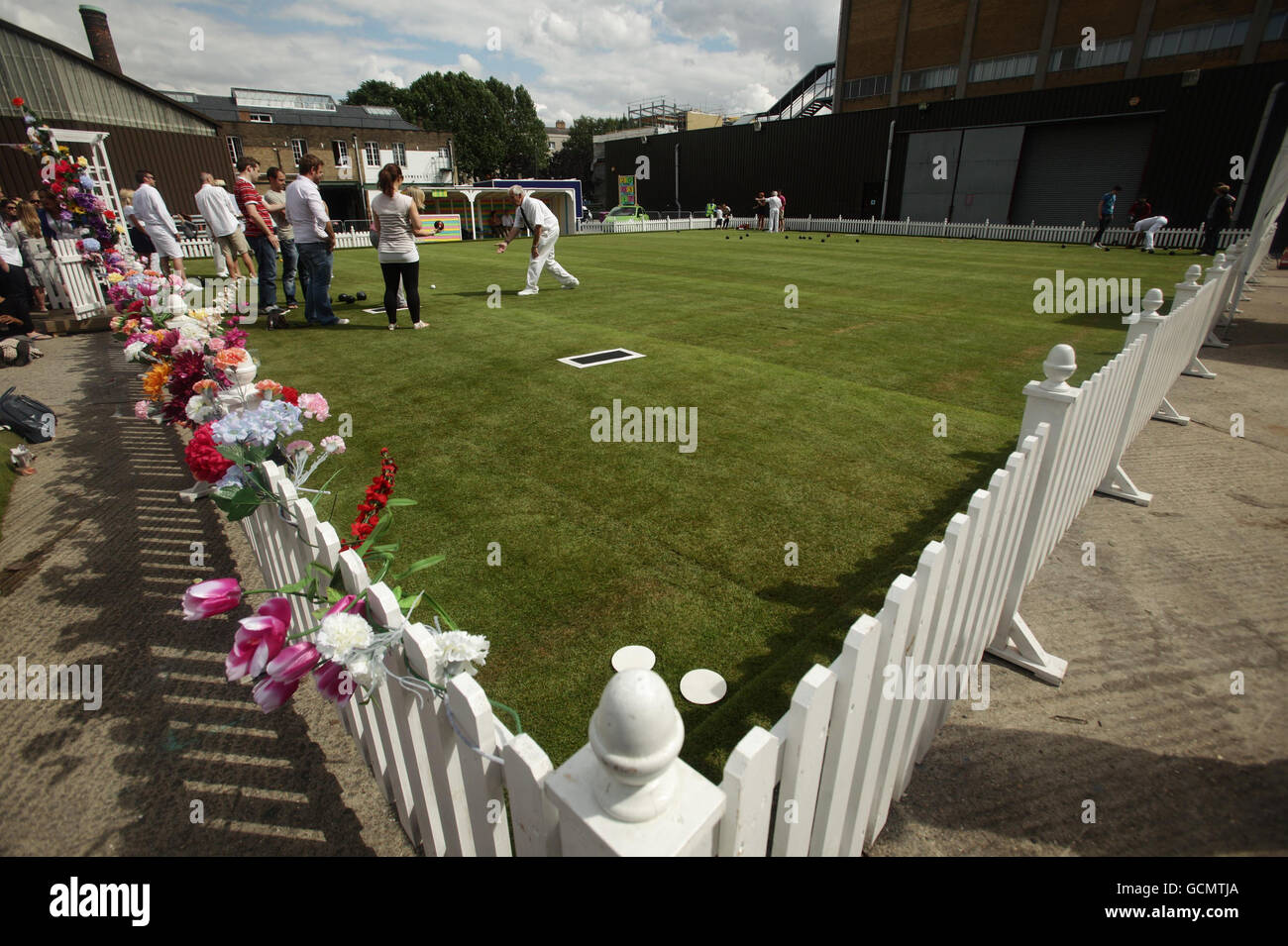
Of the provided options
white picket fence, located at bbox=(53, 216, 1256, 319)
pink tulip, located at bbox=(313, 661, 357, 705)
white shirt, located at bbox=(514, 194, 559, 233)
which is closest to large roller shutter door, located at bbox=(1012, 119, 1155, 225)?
white picket fence, located at bbox=(53, 216, 1256, 319)

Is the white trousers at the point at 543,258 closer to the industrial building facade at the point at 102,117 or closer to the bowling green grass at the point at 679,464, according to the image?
the bowling green grass at the point at 679,464

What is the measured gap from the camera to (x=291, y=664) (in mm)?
1532

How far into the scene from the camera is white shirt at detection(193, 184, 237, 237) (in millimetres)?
9152

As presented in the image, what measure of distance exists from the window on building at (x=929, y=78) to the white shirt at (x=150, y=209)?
1788 inches

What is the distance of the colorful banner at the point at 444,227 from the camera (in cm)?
2886

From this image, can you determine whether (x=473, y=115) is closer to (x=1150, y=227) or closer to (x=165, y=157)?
(x=165, y=157)

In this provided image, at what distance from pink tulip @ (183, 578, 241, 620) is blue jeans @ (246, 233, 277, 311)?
9.59 m

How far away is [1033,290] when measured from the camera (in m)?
13.2

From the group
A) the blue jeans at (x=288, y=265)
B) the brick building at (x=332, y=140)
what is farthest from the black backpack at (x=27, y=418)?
the brick building at (x=332, y=140)

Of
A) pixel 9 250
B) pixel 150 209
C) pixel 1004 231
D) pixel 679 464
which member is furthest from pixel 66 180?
pixel 1004 231

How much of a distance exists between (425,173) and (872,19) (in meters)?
37.4

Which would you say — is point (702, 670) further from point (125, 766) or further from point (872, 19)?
point (872, 19)

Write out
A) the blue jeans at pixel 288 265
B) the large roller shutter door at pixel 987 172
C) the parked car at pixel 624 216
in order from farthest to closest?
the parked car at pixel 624 216 < the large roller shutter door at pixel 987 172 < the blue jeans at pixel 288 265

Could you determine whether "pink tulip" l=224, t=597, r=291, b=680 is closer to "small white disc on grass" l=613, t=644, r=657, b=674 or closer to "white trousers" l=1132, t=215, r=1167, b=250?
"small white disc on grass" l=613, t=644, r=657, b=674
